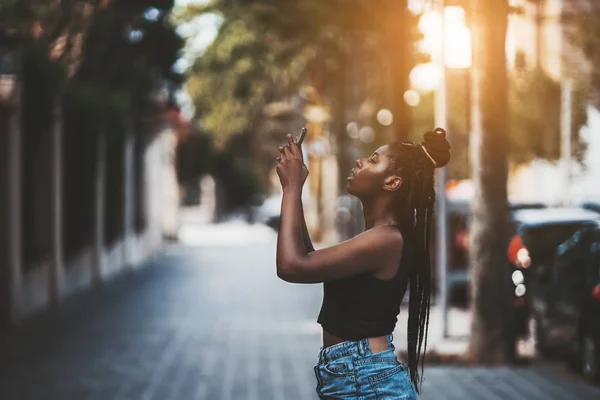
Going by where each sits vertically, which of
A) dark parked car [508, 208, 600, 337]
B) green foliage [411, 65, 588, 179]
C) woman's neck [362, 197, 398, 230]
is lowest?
dark parked car [508, 208, 600, 337]

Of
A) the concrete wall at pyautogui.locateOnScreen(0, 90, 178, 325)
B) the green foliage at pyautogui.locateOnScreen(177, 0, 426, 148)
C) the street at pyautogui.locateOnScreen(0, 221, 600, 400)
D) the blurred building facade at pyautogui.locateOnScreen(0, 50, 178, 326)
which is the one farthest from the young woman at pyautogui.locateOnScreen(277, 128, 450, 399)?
the concrete wall at pyautogui.locateOnScreen(0, 90, 178, 325)

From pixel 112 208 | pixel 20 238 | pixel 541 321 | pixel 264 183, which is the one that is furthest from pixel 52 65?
pixel 264 183

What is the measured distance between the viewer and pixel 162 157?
4662 centimetres

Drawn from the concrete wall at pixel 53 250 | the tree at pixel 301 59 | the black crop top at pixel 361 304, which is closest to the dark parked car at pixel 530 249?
the tree at pixel 301 59

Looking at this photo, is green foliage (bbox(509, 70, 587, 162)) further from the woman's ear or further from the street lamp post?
the woman's ear

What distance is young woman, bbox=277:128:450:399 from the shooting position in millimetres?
3906

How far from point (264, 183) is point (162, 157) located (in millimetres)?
58852

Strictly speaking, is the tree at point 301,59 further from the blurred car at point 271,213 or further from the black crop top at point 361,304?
the blurred car at point 271,213

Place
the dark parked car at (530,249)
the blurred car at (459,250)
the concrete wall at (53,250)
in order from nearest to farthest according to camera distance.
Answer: the dark parked car at (530,249) → the concrete wall at (53,250) → the blurred car at (459,250)

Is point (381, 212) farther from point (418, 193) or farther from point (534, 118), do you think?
point (534, 118)

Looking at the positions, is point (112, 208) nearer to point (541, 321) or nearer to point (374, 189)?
point (541, 321)

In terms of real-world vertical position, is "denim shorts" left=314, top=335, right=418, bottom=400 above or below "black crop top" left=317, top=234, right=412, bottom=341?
below

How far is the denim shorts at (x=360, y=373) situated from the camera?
4035mm

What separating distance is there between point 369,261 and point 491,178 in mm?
8839
